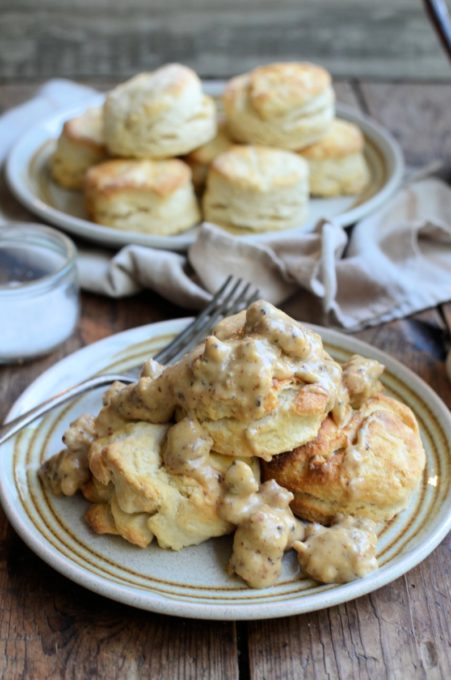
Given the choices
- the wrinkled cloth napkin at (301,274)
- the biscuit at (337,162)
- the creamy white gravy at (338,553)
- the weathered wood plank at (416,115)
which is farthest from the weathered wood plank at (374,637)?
the weathered wood plank at (416,115)

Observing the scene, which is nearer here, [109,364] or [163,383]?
[163,383]

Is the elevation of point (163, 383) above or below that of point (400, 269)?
above

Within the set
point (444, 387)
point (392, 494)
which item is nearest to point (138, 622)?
point (392, 494)

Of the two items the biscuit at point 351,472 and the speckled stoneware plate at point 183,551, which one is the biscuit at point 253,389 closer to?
the biscuit at point 351,472

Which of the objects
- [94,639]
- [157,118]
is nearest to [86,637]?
[94,639]

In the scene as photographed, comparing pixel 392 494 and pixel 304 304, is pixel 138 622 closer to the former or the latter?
pixel 392 494

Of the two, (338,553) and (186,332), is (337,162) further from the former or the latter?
(338,553)
